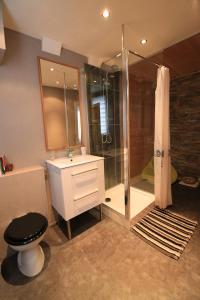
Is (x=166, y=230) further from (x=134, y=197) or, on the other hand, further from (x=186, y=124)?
(x=186, y=124)

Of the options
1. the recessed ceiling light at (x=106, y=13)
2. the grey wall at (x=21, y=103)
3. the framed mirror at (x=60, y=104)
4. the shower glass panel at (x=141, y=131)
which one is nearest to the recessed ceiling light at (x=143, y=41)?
the shower glass panel at (x=141, y=131)

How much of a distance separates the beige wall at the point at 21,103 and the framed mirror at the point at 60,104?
3.2 inches

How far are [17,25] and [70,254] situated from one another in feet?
8.40

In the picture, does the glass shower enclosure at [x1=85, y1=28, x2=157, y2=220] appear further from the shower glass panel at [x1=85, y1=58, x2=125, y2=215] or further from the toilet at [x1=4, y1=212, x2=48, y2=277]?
the toilet at [x1=4, y1=212, x2=48, y2=277]

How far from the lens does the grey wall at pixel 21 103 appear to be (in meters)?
1.64

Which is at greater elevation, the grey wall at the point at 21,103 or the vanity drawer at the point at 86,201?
the grey wall at the point at 21,103

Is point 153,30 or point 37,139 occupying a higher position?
point 153,30

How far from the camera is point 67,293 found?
1.23 m

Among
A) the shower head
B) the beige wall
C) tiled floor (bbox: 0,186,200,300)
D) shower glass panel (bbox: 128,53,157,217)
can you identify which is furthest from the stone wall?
the beige wall

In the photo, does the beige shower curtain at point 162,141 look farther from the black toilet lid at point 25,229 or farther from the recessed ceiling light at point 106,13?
the black toilet lid at point 25,229

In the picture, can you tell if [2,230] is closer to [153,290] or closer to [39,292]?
[39,292]

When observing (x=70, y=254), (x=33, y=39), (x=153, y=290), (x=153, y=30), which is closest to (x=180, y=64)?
(x=153, y=30)

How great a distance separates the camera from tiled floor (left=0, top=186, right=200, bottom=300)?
1.22 metres

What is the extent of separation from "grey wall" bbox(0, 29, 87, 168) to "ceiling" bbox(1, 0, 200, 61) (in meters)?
0.19
